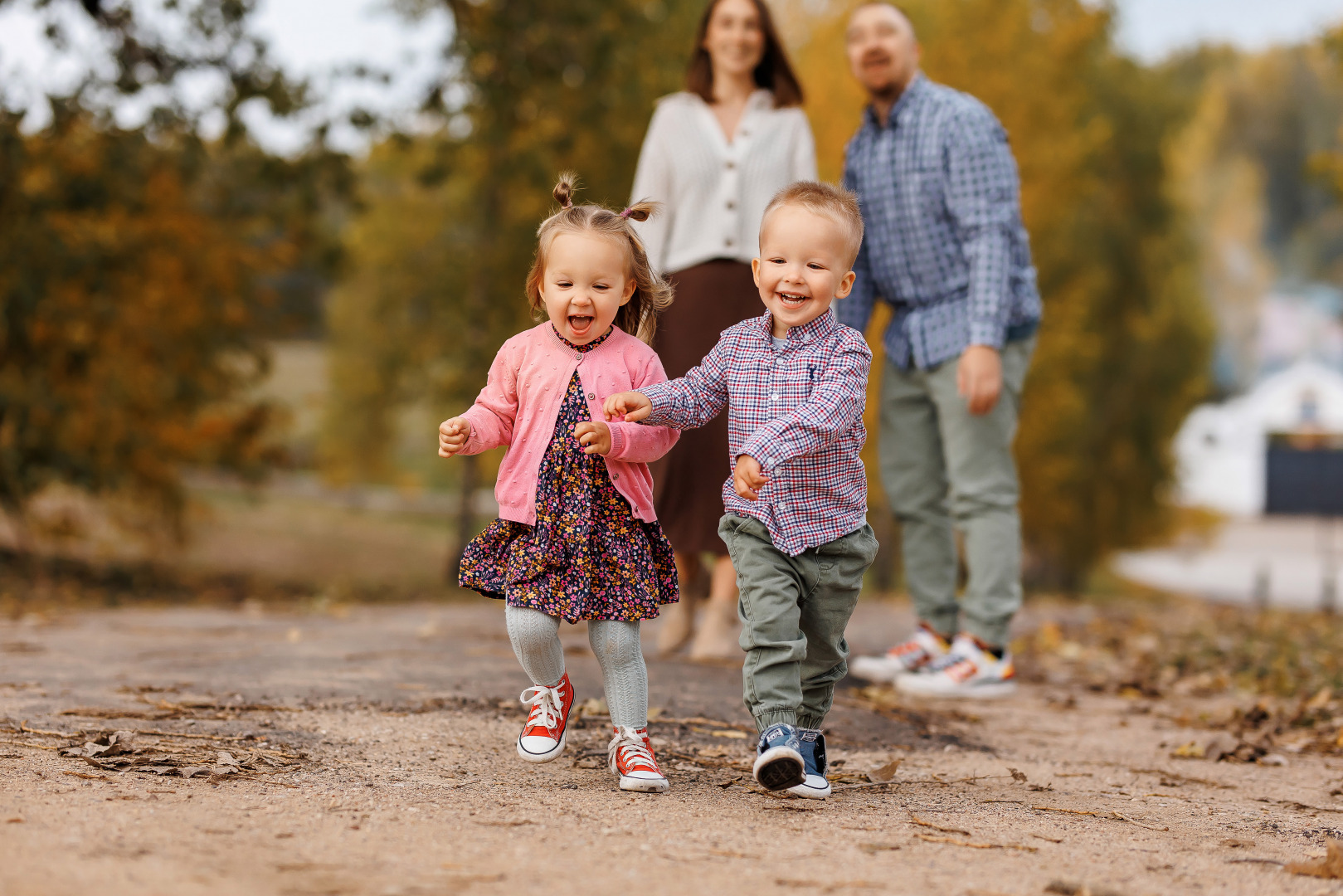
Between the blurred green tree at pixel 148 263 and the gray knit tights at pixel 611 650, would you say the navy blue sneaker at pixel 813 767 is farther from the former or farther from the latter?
the blurred green tree at pixel 148 263

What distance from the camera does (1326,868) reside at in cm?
234

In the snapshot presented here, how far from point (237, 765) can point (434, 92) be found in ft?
31.1

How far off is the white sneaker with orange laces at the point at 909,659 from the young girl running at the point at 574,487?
1.86m

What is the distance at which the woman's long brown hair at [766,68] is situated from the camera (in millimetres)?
4473

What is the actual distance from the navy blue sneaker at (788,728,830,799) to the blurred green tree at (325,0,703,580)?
7.27 m

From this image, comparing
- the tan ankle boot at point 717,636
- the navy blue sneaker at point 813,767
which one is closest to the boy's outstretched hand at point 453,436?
the navy blue sneaker at point 813,767

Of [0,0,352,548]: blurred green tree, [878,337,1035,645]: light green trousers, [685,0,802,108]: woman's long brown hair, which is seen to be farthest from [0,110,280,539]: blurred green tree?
[878,337,1035,645]: light green trousers

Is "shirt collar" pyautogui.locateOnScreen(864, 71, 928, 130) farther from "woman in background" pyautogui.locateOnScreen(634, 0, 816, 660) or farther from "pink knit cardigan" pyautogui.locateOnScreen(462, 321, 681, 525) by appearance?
"pink knit cardigan" pyautogui.locateOnScreen(462, 321, 681, 525)

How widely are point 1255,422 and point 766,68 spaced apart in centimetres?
6063

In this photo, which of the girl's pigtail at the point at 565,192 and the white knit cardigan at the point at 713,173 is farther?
the white knit cardigan at the point at 713,173

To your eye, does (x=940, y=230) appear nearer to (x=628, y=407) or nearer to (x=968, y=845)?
(x=628, y=407)

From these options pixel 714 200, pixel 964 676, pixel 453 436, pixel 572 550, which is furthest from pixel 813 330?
pixel 964 676

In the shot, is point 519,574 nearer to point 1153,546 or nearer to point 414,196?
point 414,196

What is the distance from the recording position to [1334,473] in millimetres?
28531
